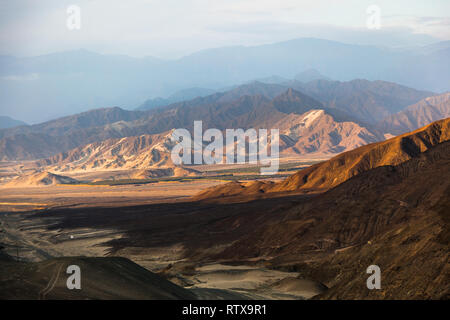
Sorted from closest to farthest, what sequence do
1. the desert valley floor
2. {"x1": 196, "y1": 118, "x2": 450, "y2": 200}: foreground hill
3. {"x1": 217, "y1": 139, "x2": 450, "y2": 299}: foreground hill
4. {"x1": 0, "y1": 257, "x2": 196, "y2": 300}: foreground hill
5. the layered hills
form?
{"x1": 0, "y1": 257, "x2": 196, "y2": 300}: foreground hill < {"x1": 217, "y1": 139, "x2": 450, "y2": 299}: foreground hill < the desert valley floor < {"x1": 196, "y1": 118, "x2": 450, "y2": 200}: foreground hill < the layered hills

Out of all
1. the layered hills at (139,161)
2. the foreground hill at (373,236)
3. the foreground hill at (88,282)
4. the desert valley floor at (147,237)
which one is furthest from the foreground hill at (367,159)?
the layered hills at (139,161)

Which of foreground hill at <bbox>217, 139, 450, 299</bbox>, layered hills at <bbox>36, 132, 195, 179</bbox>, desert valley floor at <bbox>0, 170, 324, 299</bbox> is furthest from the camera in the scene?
layered hills at <bbox>36, 132, 195, 179</bbox>

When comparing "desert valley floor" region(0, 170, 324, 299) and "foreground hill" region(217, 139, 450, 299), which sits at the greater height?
"foreground hill" region(217, 139, 450, 299)

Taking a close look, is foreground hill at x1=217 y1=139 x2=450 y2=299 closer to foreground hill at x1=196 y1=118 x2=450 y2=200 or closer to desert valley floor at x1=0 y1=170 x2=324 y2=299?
desert valley floor at x1=0 y1=170 x2=324 y2=299

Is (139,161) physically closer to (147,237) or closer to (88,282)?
(147,237)

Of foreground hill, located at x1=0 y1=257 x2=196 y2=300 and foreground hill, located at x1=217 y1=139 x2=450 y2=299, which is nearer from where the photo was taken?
foreground hill, located at x1=0 y1=257 x2=196 y2=300

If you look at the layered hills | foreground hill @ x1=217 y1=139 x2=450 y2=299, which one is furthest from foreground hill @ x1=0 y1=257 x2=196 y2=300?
the layered hills

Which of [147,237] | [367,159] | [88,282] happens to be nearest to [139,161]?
[367,159]
